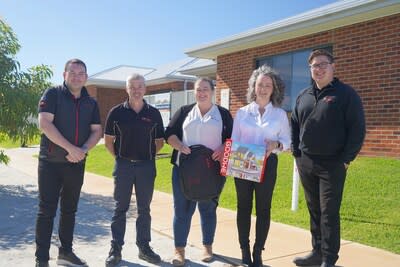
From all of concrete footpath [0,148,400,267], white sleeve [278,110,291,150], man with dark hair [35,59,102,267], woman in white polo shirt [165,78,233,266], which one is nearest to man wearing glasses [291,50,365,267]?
white sleeve [278,110,291,150]

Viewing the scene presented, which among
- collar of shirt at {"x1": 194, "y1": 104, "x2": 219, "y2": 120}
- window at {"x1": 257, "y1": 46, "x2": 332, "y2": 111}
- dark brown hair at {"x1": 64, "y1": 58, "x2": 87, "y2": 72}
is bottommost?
collar of shirt at {"x1": 194, "y1": 104, "x2": 219, "y2": 120}

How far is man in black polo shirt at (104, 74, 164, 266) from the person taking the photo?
4.29 metres

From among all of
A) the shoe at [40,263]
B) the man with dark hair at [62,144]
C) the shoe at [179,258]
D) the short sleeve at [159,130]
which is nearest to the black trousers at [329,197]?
the shoe at [179,258]

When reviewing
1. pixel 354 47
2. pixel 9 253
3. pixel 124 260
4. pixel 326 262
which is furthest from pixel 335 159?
pixel 354 47

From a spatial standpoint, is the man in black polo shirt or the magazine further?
the man in black polo shirt

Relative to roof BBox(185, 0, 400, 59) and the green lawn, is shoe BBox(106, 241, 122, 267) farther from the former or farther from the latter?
roof BBox(185, 0, 400, 59)

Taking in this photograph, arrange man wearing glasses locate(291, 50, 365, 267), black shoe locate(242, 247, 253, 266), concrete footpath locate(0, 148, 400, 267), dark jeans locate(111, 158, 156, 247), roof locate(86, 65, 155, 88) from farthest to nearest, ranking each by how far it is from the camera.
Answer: roof locate(86, 65, 155, 88) < concrete footpath locate(0, 148, 400, 267) < dark jeans locate(111, 158, 156, 247) < black shoe locate(242, 247, 253, 266) < man wearing glasses locate(291, 50, 365, 267)

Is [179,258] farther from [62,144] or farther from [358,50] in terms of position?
[358,50]

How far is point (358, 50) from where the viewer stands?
8.95 metres

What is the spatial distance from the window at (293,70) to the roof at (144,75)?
8.14 m

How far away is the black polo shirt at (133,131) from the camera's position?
4277mm

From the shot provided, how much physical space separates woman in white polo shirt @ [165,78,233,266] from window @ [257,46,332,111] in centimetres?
643

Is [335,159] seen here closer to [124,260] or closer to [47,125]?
[124,260]

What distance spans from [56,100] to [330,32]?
23.8 ft
